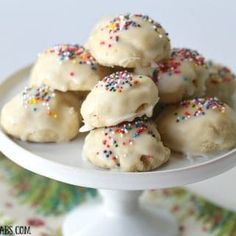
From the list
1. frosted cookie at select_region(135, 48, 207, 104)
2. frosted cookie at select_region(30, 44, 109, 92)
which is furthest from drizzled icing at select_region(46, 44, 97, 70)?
frosted cookie at select_region(135, 48, 207, 104)

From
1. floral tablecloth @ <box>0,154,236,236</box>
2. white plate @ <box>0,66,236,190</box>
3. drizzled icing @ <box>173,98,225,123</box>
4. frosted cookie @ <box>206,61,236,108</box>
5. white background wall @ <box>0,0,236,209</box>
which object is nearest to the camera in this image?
white plate @ <box>0,66,236,190</box>

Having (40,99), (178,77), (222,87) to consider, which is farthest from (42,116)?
(222,87)

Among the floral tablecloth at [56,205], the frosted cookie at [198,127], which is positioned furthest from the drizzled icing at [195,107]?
the floral tablecloth at [56,205]

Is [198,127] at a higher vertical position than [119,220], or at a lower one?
higher

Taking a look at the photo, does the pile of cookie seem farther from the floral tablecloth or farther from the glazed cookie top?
the floral tablecloth

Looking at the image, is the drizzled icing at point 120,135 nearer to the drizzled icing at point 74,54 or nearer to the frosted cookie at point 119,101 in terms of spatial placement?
the frosted cookie at point 119,101

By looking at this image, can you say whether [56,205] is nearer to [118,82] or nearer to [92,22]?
[118,82]
